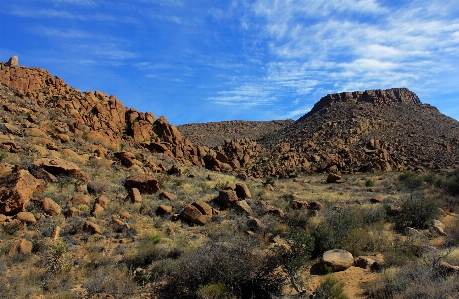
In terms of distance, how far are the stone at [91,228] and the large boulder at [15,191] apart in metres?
2.08

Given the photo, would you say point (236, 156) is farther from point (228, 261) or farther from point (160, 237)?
point (228, 261)

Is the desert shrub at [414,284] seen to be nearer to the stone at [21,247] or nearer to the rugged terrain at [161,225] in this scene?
the rugged terrain at [161,225]

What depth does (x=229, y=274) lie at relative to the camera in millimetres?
6855

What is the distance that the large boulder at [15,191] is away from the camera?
10234mm

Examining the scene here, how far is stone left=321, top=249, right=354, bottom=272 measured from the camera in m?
8.38

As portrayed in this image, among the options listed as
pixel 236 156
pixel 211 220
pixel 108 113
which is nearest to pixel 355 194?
pixel 211 220

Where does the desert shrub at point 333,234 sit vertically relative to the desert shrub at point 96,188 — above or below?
below

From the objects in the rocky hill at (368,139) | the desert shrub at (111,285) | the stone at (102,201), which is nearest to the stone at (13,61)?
the stone at (102,201)

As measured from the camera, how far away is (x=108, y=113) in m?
28.1

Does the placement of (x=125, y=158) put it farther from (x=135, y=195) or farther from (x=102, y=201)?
(x=102, y=201)

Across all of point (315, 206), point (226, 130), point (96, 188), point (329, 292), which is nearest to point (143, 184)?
point (96, 188)

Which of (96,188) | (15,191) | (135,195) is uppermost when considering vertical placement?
(15,191)

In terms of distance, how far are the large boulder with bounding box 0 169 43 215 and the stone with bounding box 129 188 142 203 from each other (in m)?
3.58

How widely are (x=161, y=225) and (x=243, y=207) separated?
374 centimetres
